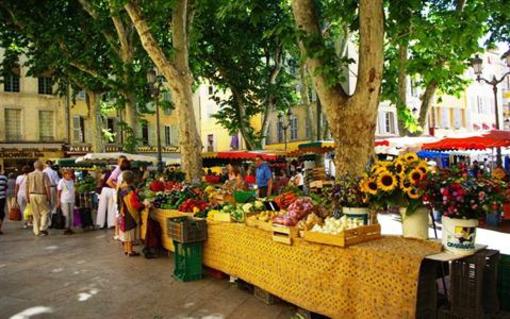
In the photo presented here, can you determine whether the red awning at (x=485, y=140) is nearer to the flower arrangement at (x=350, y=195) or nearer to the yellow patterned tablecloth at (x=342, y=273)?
the flower arrangement at (x=350, y=195)

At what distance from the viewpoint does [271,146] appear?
4203 cm

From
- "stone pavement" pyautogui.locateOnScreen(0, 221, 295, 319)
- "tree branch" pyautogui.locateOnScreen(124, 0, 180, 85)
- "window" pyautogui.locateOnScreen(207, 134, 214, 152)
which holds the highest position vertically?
"tree branch" pyautogui.locateOnScreen(124, 0, 180, 85)

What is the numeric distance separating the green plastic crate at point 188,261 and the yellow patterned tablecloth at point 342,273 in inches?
47.6

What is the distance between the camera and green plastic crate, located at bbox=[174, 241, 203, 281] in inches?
274

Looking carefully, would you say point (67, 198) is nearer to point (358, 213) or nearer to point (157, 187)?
point (157, 187)

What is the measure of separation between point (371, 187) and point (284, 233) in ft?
3.60

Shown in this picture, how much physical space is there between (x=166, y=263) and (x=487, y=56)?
48436 millimetres

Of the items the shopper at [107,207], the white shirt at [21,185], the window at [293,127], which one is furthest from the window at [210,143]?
the shopper at [107,207]

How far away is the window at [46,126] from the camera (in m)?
34.5

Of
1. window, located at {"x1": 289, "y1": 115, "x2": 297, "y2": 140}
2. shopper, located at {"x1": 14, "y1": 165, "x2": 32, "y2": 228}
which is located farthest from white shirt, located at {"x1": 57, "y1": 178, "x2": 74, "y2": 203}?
window, located at {"x1": 289, "y1": 115, "x2": 297, "y2": 140}

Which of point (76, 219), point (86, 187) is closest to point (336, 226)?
point (76, 219)

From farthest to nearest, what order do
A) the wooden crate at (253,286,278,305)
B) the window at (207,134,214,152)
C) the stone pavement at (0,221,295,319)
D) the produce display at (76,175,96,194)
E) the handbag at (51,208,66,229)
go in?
the window at (207,134,214,152), the produce display at (76,175,96,194), the handbag at (51,208,66,229), the wooden crate at (253,286,278,305), the stone pavement at (0,221,295,319)

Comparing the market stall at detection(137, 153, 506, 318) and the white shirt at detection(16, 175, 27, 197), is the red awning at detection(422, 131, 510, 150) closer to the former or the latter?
the market stall at detection(137, 153, 506, 318)

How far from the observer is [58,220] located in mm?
12766
